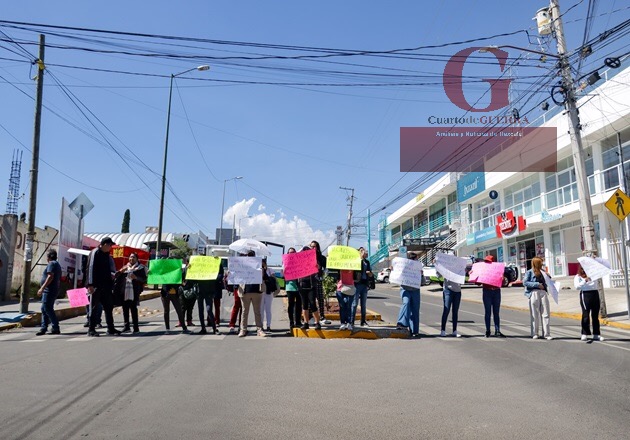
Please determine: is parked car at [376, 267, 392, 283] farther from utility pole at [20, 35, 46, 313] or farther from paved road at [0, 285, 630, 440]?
paved road at [0, 285, 630, 440]

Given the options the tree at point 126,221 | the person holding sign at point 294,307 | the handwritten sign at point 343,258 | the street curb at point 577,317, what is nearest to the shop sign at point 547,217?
the street curb at point 577,317

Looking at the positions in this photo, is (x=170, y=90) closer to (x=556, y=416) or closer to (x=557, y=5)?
(x=557, y=5)

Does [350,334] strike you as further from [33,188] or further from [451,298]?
[33,188]

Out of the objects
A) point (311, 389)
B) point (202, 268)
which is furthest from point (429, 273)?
point (311, 389)

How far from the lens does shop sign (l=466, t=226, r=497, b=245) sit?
3625 cm

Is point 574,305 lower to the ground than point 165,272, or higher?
lower

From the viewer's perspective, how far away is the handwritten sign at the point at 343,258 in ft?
34.3

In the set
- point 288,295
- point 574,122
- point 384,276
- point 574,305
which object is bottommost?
point 574,305

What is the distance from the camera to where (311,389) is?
19.2 feet

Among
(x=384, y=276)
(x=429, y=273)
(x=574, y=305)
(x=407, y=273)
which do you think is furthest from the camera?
(x=384, y=276)

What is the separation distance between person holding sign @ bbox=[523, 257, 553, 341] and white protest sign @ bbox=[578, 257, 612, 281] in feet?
2.81

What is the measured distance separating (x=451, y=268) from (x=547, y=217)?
20.6 metres

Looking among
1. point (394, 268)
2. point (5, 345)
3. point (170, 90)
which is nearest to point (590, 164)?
point (394, 268)

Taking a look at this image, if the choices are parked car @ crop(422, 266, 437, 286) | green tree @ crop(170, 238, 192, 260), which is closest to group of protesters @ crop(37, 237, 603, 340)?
parked car @ crop(422, 266, 437, 286)
